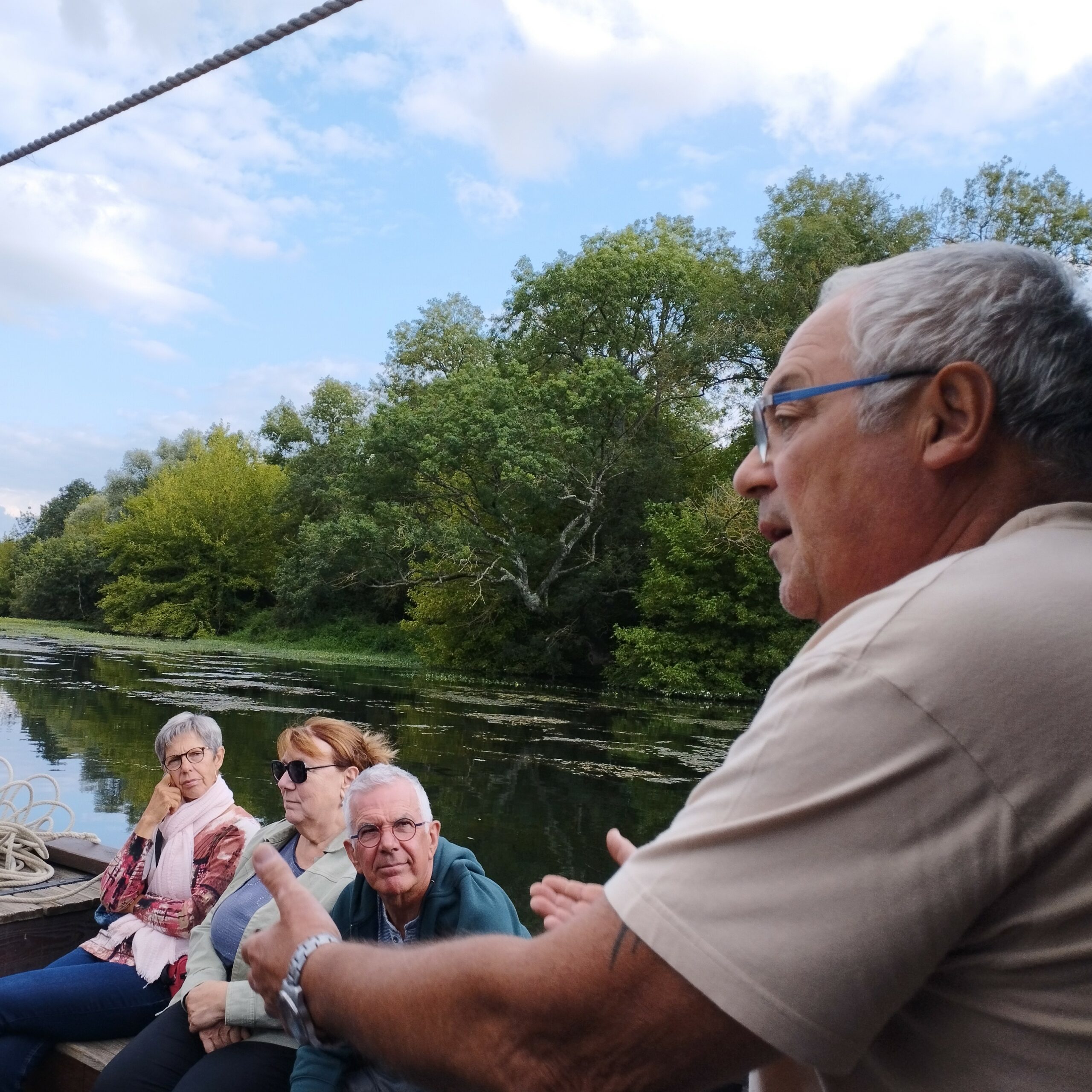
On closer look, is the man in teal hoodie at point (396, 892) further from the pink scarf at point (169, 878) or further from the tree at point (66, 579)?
the tree at point (66, 579)

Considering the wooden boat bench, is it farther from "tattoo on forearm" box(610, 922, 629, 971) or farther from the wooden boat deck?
"tattoo on forearm" box(610, 922, 629, 971)

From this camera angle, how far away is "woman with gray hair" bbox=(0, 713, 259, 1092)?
9.59 ft

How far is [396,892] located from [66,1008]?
1.18 meters

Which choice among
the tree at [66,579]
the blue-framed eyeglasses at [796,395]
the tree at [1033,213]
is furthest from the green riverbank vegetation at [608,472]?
the blue-framed eyeglasses at [796,395]

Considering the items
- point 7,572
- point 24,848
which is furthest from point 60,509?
point 24,848

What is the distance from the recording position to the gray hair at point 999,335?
3.01 feet

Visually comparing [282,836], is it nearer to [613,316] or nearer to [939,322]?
[939,322]

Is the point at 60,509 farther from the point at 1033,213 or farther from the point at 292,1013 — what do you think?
the point at 292,1013

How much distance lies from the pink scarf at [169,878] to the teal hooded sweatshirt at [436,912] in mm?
876

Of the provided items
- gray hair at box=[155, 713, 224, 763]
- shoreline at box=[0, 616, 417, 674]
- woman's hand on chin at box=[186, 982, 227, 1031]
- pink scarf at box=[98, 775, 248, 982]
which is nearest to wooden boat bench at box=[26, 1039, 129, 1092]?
pink scarf at box=[98, 775, 248, 982]

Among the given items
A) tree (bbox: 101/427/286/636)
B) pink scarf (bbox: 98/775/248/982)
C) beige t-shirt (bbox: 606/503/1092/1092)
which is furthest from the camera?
tree (bbox: 101/427/286/636)

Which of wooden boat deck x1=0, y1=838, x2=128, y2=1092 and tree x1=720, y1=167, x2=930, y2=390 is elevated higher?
tree x1=720, y1=167, x2=930, y2=390

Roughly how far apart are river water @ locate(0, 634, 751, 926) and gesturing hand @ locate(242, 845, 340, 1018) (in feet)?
20.8

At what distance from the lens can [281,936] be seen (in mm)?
1003
